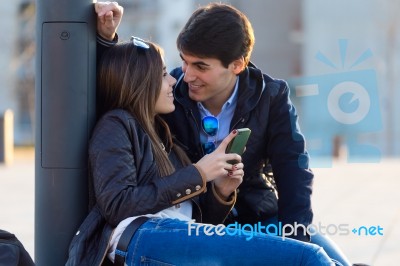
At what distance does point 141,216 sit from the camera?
9.55ft

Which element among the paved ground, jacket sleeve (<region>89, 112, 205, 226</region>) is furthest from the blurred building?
jacket sleeve (<region>89, 112, 205, 226</region>)

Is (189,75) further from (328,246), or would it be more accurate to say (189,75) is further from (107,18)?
(328,246)

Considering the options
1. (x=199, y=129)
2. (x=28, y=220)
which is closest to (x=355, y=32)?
(x=28, y=220)

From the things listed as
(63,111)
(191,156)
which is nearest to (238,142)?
(191,156)

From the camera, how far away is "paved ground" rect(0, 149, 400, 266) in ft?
18.4

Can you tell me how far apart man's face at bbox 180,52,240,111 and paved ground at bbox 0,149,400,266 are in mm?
818

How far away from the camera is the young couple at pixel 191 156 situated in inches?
109

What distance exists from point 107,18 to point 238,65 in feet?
2.07

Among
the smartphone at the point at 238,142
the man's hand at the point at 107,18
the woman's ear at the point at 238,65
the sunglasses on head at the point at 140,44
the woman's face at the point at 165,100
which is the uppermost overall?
the man's hand at the point at 107,18

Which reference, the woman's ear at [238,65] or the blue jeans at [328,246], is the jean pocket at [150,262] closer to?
the blue jeans at [328,246]

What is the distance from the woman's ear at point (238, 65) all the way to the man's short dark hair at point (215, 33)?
0.16 feet

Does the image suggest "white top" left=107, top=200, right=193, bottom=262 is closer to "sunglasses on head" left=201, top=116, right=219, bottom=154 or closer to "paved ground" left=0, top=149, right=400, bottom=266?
"sunglasses on head" left=201, top=116, right=219, bottom=154

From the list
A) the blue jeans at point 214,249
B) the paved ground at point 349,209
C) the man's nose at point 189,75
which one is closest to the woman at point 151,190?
the blue jeans at point 214,249

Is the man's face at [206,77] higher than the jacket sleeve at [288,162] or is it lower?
higher
